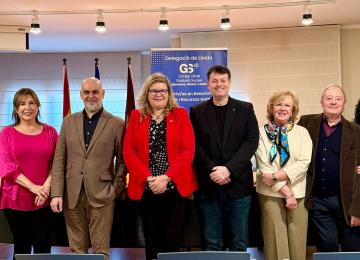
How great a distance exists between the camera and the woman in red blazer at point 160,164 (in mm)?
2900

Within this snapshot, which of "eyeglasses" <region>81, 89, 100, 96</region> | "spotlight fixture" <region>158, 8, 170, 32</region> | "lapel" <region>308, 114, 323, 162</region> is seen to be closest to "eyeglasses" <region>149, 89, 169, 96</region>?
"eyeglasses" <region>81, 89, 100, 96</region>

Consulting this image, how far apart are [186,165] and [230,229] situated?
51 centimetres

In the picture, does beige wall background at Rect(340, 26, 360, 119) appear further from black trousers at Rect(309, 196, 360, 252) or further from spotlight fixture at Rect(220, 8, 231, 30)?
black trousers at Rect(309, 196, 360, 252)

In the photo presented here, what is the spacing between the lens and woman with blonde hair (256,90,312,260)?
298 cm

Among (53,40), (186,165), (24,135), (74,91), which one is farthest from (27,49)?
(186,165)

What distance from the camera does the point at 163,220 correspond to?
296 cm

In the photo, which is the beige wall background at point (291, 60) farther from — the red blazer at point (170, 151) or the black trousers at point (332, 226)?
the red blazer at point (170, 151)

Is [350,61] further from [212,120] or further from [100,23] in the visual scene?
[212,120]

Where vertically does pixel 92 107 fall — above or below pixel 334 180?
above

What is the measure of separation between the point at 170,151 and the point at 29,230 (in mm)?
1106

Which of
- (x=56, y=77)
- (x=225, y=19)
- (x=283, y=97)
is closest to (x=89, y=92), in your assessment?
(x=283, y=97)

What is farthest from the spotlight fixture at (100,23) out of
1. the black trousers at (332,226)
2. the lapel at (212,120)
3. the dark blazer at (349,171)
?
the black trousers at (332,226)

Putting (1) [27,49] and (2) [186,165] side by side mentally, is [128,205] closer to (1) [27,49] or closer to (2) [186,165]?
(2) [186,165]

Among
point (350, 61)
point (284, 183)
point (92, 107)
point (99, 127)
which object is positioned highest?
point (350, 61)
